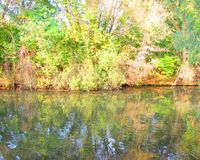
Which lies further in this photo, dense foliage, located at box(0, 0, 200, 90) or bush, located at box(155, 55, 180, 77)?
bush, located at box(155, 55, 180, 77)

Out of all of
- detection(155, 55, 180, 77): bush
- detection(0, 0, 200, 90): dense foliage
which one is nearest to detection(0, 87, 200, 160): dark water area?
detection(0, 0, 200, 90): dense foliage

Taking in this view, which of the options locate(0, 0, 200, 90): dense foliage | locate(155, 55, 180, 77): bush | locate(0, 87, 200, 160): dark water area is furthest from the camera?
locate(155, 55, 180, 77): bush

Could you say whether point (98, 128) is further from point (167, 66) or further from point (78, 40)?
point (167, 66)

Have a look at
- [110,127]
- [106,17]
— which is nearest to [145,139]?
[110,127]

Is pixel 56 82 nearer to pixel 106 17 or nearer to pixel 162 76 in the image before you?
pixel 106 17

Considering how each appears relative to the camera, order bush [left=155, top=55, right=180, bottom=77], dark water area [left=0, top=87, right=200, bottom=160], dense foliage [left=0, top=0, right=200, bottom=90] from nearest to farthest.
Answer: dark water area [left=0, top=87, right=200, bottom=160]
dense foliage [left=0, top=0, right=200, bottom=90]
bush [left=155, top=55, right=180, bottom=77]

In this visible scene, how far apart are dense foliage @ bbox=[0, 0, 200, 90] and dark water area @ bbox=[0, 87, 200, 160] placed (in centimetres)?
277

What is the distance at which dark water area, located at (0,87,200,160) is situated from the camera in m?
7.56

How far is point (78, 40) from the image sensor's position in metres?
19.9

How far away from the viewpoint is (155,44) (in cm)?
2333

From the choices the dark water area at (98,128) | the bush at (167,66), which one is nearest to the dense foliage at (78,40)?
the bush at (167,66)

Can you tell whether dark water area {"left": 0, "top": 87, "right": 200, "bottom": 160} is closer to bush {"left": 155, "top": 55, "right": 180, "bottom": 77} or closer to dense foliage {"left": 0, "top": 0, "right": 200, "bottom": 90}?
dense foliage {"left": 0, "top": 0, "right": 200, "bottom": 90}

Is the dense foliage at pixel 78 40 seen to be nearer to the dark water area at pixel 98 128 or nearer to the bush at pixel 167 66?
the bush at pixel 167 66

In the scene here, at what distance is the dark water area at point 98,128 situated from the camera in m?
7.56
